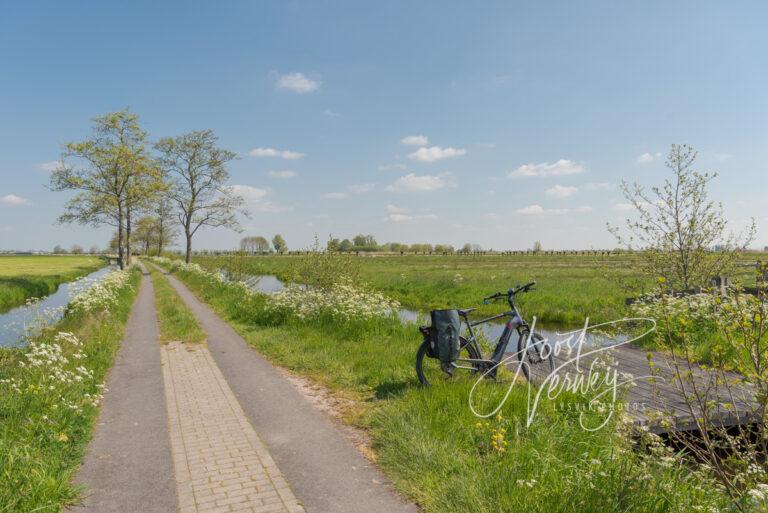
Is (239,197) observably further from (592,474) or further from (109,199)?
(592,474)

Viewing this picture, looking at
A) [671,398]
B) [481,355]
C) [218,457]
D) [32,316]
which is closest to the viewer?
[218,457]

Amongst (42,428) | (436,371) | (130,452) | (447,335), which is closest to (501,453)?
(447,335)

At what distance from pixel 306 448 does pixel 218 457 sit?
94 cm

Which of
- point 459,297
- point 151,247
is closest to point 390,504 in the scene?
point 459,297

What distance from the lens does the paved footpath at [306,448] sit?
4156 mm

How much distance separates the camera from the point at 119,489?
4.40m

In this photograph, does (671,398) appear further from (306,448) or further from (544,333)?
(544,333)

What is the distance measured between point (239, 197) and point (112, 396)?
1536 inches

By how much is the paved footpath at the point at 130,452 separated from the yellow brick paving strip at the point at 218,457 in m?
0.14

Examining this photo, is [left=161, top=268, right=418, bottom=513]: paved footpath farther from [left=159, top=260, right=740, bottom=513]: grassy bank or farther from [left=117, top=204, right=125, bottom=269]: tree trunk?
[left=117, top=204, right=125, bottom=269]: tree trunk

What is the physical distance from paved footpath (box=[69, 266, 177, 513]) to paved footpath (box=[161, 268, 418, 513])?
82cm

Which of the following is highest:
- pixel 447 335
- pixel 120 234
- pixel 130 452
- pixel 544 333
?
pixel 120 234

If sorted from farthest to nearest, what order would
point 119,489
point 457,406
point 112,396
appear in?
point 112,396
point 457,406
point 119,489

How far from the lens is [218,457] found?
5039mm
